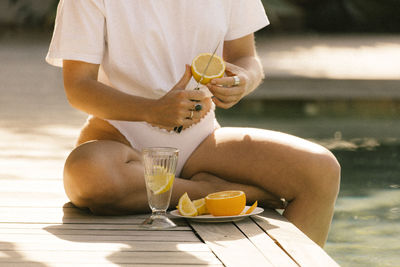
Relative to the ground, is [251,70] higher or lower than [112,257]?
higher

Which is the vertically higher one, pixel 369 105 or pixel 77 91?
pixel 77 91

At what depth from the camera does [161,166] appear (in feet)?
6.62

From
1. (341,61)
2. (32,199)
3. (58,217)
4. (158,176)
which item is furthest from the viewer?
(341,61)

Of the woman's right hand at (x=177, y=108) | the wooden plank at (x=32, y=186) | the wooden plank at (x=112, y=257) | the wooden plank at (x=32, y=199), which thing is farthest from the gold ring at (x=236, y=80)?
the wooden plank at (x=32, y=186)

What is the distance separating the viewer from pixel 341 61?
9008mm

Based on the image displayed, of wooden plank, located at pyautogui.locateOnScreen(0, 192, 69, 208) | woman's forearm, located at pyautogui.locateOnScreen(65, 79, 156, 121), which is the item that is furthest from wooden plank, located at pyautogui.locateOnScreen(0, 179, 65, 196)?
woman's forearm, located at pyautogui.locateOnScreen(65, 79, 156, 121)

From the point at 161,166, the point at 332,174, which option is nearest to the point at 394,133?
the point at 332,174

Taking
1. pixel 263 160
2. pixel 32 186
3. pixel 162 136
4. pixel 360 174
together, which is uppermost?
pixel 162 136

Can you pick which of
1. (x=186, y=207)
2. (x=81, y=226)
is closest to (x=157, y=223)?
(x=186, y=207)

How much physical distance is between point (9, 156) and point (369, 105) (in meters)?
3.76

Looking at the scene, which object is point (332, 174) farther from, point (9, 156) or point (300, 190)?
point (9, 156)

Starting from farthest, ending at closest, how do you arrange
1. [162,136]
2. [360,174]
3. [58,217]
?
[360,174] → [162,136] → [58,217]

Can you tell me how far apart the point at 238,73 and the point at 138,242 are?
590 millimetres

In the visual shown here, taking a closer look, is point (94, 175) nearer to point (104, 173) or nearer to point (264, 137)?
point (104, 173)
